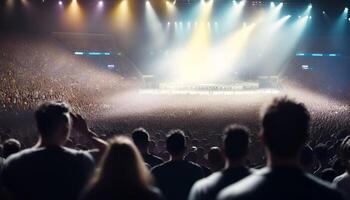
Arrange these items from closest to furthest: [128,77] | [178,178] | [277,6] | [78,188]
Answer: [78,188] < [178,178] < [277,6] < [128,77]

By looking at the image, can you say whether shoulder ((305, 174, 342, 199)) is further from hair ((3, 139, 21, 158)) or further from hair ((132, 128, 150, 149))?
hair ((3, 139, 21, 158))

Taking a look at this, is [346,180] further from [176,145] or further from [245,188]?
[245,188]

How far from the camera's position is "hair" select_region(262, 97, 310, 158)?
224 cm

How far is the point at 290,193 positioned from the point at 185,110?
64.3 ft

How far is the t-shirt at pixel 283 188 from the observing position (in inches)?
85.0

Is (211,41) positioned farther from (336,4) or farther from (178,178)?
(178,178)

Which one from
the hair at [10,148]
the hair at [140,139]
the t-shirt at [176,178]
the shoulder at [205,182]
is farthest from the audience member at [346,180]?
the hair at [10,148]

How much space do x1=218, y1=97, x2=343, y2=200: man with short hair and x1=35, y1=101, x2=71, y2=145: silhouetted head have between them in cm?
134

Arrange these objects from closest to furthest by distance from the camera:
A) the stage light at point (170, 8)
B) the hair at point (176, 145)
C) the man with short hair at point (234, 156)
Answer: the man with short hair at point (234, 156), the hair at point (176, 145), the stage light at point (170, 8)

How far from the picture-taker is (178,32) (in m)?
32.7

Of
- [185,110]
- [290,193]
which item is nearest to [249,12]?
[185,110]

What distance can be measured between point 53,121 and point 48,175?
1.09 feet

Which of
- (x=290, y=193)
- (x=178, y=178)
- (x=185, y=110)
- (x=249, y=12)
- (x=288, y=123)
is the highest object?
(x=249, y=12)

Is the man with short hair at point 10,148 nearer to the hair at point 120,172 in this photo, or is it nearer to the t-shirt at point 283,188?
the hair at point 120,172
